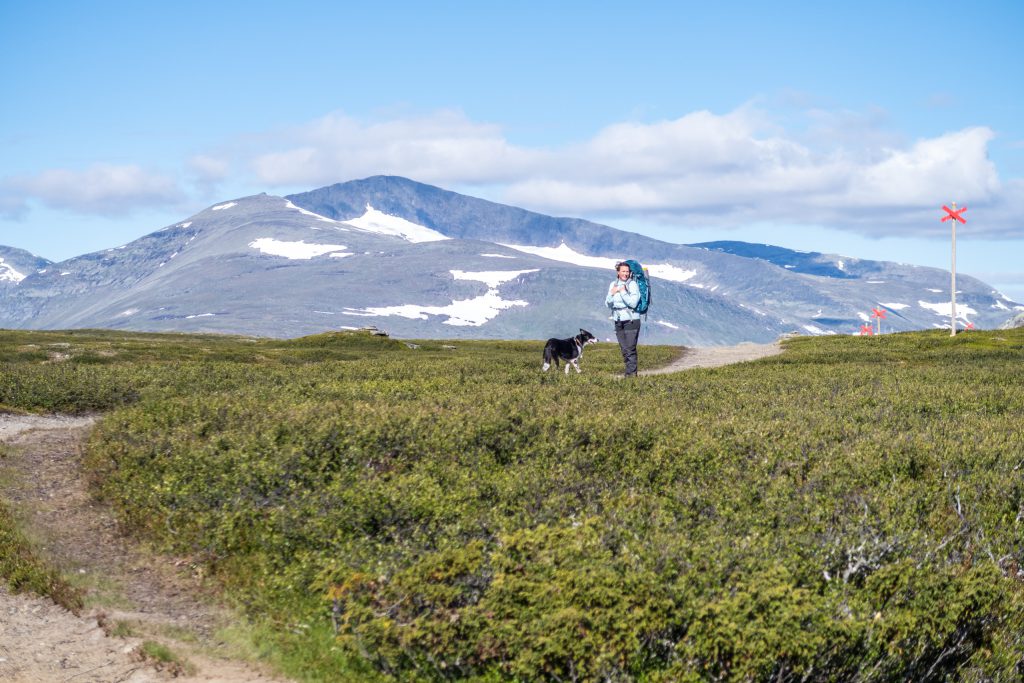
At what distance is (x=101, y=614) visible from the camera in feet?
38.0

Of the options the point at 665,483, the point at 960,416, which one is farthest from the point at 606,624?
the point at 960,416

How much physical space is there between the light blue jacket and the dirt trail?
19530mm

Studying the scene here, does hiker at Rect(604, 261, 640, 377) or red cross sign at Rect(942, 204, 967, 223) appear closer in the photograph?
hiker at Rect(604, 261, 640, 377)

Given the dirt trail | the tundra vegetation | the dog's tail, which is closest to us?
the tundra vegetation

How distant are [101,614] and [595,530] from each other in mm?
5979

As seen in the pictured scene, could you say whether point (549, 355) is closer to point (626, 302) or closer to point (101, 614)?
point (626, 302)

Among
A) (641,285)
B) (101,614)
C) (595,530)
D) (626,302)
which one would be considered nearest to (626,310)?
(626,302)

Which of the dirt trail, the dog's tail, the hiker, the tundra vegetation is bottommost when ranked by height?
the dirt trail

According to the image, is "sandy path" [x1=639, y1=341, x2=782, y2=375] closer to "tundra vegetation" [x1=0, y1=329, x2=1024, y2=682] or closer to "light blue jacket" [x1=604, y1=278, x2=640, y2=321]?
"light blue jacket" [x1=604, y1=278, x2=640, y2=321]

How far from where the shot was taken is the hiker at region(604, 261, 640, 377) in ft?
106

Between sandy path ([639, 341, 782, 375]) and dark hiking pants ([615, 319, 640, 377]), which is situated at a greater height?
dark hiking pants ([615, 319, 640, 377])

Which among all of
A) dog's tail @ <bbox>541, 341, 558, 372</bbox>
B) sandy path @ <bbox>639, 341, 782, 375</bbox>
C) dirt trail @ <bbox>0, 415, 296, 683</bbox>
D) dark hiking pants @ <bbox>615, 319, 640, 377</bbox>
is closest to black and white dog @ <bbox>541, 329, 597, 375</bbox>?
dog's tail @ <bbox>541, 341, 558, 372</bbox>

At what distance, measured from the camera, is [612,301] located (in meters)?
33.0

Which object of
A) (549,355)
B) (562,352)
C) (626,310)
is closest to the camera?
(626,310)
